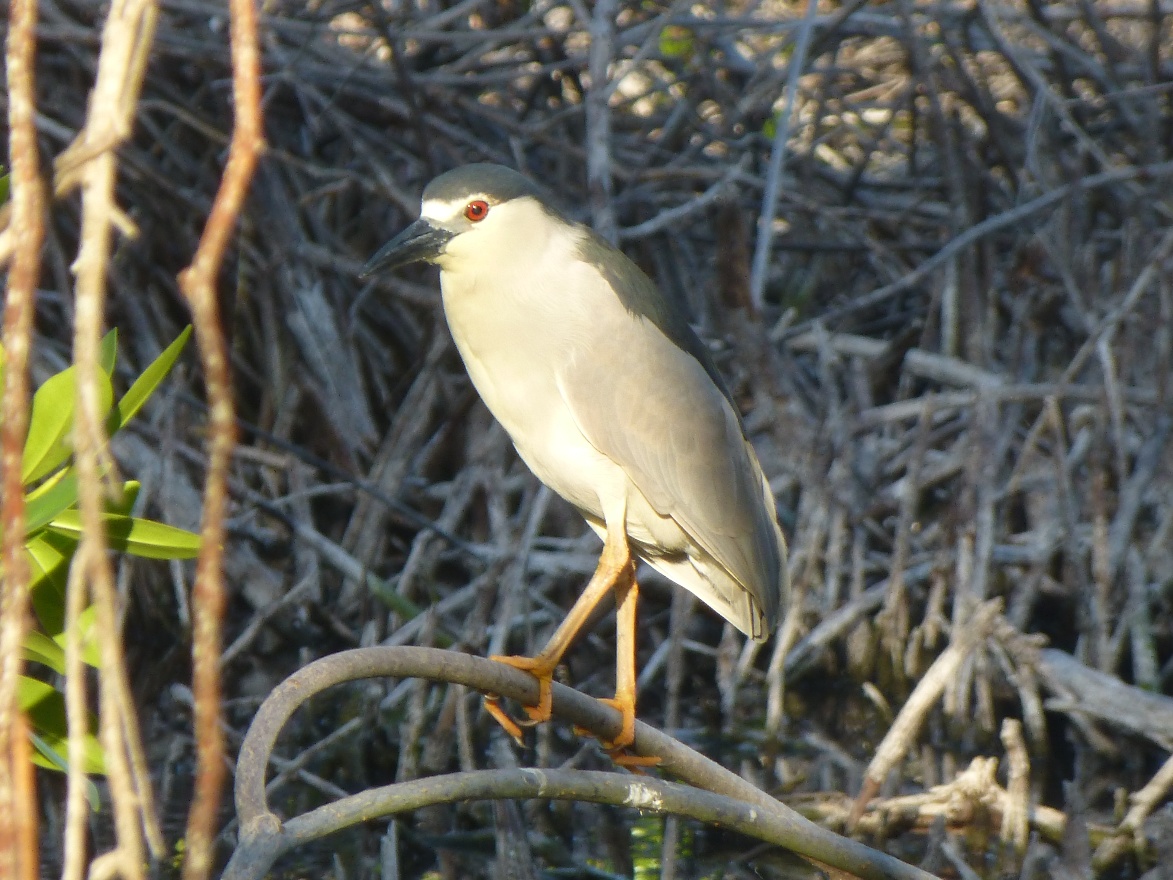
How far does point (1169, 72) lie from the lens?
207 inches

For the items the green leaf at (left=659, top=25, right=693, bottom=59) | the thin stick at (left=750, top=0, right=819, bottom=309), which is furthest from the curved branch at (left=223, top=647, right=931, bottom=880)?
the green leaf at (left=659, top=25, right=693, bottom=59)

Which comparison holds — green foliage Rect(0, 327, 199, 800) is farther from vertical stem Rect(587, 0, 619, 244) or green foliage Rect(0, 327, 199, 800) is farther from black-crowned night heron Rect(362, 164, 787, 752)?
vertical stem Rect(587, 0, 619, 244)

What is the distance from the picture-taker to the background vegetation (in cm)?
369

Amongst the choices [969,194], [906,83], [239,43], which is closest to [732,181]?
[969,194]

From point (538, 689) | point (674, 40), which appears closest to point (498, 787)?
point (538, 689)

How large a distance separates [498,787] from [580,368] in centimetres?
117

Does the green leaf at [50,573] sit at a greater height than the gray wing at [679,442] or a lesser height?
greater

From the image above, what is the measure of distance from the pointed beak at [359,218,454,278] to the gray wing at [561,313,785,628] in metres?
0.35

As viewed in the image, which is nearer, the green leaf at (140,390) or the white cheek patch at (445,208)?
the green leaf at (140,390)

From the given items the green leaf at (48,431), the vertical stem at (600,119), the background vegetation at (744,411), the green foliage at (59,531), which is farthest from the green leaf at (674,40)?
the green leaf at (48,431)

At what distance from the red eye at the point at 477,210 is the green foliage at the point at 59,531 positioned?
3.69ft

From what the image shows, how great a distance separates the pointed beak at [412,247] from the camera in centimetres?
264

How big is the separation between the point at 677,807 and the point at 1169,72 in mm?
4313

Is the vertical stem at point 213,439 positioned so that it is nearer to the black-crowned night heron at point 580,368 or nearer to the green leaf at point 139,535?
the green leaf at point 139,535
